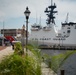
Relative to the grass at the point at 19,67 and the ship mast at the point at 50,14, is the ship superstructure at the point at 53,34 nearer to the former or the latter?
the ship mast at the point at 50,14

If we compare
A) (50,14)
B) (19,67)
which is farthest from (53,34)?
(19,67)

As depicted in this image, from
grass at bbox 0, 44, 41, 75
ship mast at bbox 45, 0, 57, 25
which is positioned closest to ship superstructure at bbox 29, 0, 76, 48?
ship mast at bbox 45, 0, 57, 25

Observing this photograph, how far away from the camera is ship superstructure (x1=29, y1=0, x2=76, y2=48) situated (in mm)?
103562

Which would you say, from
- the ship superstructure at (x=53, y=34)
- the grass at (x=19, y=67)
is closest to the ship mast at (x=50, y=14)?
the ship superstructure at (x=53, y=34)

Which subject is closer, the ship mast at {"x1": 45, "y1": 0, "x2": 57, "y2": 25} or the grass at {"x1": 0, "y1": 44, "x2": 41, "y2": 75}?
the grass at {"x1": 0, "y1": 44, "x2": 41, "y2": 75}

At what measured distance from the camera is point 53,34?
105875 millimetres

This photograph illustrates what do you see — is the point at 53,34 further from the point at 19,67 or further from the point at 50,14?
the point at 19,67

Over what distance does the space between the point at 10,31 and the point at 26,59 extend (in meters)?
163

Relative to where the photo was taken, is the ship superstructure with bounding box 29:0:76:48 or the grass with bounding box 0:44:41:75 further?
the ship superstructure with bounding box 29:0:76:48

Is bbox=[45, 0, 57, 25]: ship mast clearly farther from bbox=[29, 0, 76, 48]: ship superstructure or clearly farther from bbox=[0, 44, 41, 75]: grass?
bbox=[0, 44, 41, 75]: grass

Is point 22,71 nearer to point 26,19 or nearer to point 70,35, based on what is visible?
point 26,19

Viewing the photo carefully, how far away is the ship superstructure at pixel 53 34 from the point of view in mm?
103562

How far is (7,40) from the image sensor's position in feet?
273

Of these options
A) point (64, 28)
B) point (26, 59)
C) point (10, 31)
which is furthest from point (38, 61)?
point (10, 31)
